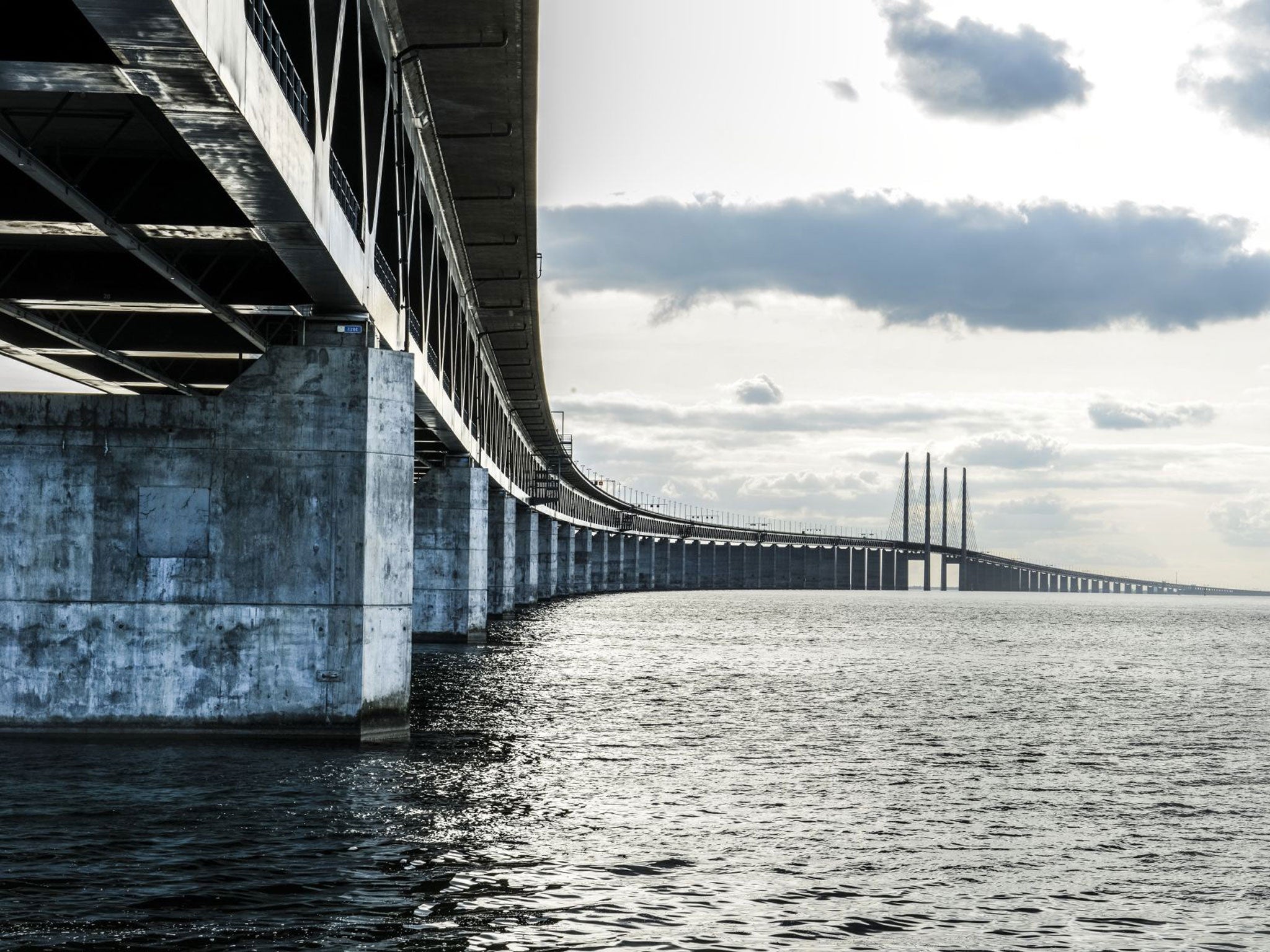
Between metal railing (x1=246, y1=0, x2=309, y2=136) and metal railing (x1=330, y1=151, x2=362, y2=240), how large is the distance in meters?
1.66

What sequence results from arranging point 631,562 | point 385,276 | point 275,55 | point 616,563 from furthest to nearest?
point 631,562 → point 616,563 → point 385,276 → point 275,55

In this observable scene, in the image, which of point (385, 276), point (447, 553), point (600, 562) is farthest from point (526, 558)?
point (600, 562)

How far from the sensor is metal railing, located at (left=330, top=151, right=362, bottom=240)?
2066 centimetres

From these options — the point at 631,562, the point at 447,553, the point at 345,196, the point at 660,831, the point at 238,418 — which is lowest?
the point at 631,562

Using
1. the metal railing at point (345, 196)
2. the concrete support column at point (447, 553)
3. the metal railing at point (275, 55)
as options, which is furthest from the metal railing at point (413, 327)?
the concrete support column at point (447, 553)

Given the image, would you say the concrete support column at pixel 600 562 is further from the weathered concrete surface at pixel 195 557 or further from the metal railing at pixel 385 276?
the weathered concrete surface at pixel 195 557

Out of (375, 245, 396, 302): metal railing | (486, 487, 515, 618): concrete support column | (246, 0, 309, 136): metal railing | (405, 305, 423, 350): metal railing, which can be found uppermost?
(246, 0, 309, 136): metal railing

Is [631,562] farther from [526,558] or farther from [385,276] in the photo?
[385,276]

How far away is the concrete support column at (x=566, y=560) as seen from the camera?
437ft

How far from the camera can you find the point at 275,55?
15.2 meters

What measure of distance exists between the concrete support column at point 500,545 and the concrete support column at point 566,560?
57.6m

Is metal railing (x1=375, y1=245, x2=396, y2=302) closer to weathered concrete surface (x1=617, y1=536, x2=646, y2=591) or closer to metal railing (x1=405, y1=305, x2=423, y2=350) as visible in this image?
metal railing (x1=405, y1=305, x2=423, y2=350)

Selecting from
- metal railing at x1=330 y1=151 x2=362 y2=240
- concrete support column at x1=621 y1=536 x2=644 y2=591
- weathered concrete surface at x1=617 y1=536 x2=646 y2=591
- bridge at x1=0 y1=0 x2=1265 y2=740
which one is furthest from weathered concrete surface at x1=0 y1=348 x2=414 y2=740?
concrete support column at x1=621 y1=536 x2=644 y2=591

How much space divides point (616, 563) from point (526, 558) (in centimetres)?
8501
